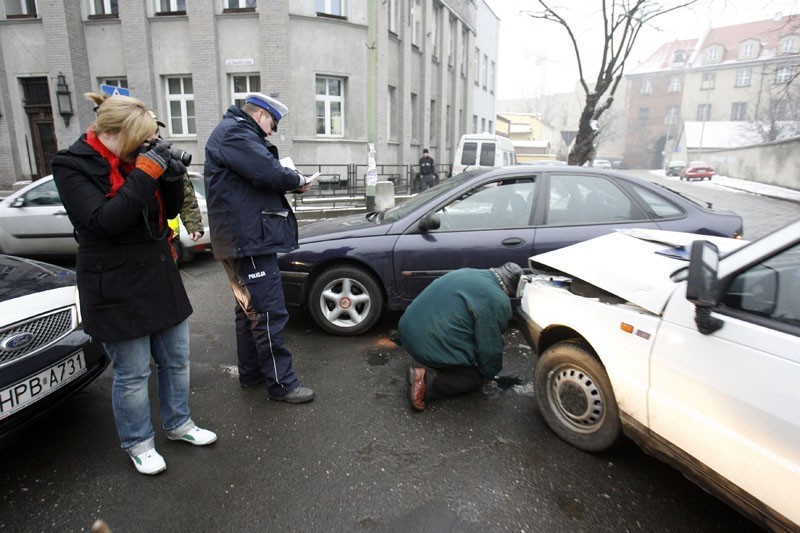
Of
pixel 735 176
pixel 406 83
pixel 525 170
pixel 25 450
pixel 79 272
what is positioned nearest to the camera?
pixel 79 272

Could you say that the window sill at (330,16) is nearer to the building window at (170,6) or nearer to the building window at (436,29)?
the building window at (170,6)

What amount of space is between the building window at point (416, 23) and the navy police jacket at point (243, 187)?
745 inches

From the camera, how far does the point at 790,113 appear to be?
46.4 metres

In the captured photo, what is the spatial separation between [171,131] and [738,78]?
→ 72.2m

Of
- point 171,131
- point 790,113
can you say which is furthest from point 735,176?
point 171,131

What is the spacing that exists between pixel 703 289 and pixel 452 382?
173 cm

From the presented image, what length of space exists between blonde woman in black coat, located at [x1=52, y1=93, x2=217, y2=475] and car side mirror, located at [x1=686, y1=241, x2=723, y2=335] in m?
2.35

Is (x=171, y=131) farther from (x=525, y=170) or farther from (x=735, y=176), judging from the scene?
(x=735, y=176)

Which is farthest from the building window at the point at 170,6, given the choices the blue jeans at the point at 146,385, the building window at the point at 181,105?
the blue jeans at the point at 146,385

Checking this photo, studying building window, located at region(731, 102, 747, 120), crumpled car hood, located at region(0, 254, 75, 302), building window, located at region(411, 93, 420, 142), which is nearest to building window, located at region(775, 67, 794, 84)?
building window, located at region(731, 102, 747, 120)

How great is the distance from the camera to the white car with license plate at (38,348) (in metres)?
2.39

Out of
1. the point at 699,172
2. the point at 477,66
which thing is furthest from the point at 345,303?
the point at 699,172

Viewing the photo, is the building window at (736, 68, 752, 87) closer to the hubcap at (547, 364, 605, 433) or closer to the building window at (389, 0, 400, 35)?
the building window at (389, 0, 400, 35)

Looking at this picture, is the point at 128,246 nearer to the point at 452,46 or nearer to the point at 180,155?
the point at 180,155
